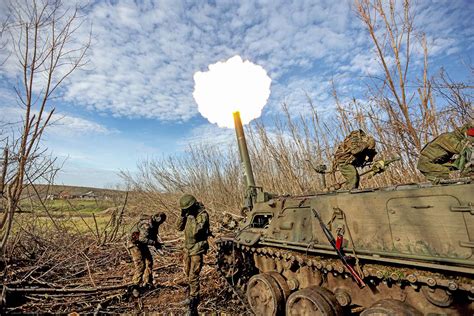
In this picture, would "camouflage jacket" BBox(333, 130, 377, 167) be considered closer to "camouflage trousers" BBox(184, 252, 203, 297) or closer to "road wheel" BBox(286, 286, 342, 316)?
"road wheel" BBox(286, 286, 342, 316)

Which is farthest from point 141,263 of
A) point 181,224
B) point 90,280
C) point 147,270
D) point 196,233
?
point 196,233

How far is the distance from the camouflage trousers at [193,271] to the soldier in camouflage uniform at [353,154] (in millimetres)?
3393

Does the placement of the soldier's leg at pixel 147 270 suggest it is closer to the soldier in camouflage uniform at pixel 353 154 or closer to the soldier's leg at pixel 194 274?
the soldier's leg at pixel 194 274

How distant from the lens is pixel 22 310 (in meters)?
5.63

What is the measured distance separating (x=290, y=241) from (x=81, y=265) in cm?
641

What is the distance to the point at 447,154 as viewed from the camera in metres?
4.46

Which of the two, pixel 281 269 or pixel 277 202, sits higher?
pixel 277 202

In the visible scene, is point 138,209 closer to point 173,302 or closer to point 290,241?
point 173,302

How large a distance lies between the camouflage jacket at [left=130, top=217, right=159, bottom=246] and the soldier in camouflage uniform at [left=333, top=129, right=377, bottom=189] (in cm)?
443

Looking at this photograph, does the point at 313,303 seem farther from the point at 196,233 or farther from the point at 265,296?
the point at 196,233

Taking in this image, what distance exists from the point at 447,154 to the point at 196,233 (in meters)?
4.48

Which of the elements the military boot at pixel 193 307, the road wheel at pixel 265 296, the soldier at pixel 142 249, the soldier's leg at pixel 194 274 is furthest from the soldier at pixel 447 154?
the soldier at pixel 142 249

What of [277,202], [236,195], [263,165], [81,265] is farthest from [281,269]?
[236,195]

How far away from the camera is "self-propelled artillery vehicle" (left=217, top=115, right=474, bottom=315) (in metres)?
3.11
